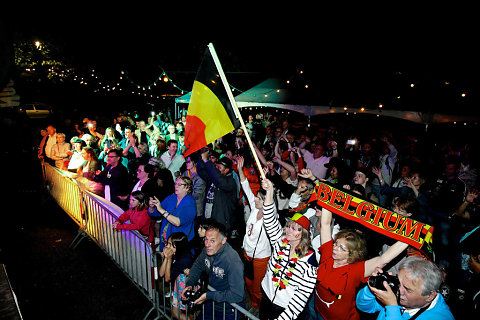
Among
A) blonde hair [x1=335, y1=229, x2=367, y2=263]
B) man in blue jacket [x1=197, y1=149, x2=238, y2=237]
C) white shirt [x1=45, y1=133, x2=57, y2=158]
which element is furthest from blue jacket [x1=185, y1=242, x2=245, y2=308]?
white shirt [x1=45, y1=133, x2=57, y2=158]

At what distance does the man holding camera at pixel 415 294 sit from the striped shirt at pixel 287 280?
0.72 meters

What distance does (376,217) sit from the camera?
3021mm

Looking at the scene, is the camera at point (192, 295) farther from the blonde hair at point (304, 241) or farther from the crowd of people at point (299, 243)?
the blonde hair at point (304, 241)

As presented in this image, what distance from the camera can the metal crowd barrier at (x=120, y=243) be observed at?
4.17 meters

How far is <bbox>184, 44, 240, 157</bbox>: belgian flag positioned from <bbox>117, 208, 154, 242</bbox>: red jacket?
1773 millimetres

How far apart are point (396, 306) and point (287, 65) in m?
19.1

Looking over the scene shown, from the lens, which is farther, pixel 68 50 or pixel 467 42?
pixel 68 50

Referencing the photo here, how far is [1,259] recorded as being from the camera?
233 inches

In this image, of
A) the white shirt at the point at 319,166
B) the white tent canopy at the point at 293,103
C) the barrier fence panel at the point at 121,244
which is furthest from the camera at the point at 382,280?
the white tent canopy at the point at 293,103

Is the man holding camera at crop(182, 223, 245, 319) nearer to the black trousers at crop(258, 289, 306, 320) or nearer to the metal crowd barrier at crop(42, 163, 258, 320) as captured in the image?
the metal crowd barrier at crop(42, 163, 258, 320)

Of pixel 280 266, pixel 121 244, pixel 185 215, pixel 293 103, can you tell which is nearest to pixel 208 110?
pixel 185 215

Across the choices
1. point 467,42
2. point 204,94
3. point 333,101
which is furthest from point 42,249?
point 467,42

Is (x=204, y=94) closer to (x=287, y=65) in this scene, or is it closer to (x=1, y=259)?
(x=1, y=259)

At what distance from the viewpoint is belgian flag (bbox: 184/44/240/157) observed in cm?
360
